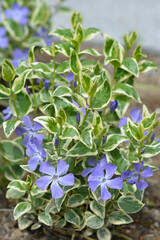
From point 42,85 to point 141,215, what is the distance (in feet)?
2.35

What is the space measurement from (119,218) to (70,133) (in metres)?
0.45

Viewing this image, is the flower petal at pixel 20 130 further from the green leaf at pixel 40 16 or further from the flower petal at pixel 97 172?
the green leaf at pixel 40 16

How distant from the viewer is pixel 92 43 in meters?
3.02

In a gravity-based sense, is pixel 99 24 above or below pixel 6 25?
below

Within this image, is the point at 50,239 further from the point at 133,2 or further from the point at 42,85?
the point at 133,2

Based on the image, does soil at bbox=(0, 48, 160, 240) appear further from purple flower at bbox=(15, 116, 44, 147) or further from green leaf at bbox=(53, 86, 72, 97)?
green leaf at bbox=(53, 86, 72, 97)

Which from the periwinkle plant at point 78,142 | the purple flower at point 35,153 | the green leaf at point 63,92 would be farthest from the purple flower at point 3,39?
the purple flower at point 35,153

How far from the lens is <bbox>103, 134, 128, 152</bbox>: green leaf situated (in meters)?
1.17

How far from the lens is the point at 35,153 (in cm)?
118

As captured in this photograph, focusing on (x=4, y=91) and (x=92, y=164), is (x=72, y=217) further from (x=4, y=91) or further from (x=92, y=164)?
(x=4, y=91)

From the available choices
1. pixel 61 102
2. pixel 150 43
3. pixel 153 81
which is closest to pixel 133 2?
pixel 150 43

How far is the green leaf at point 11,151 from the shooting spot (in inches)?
57.1

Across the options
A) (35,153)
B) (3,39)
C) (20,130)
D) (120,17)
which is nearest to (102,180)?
(35,153)

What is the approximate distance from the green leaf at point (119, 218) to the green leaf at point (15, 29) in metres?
1.46
